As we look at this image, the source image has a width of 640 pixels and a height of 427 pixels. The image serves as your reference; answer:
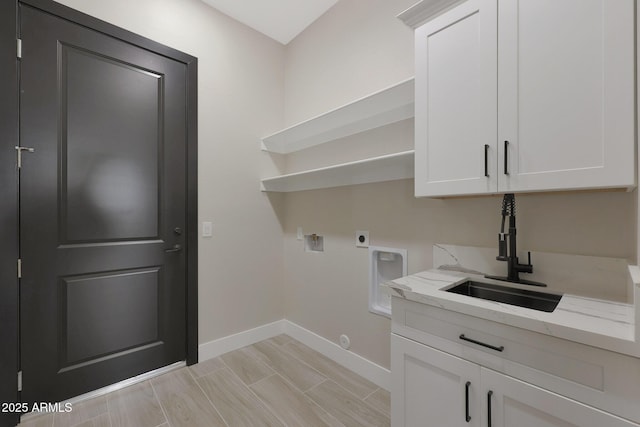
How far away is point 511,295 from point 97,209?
2.48m

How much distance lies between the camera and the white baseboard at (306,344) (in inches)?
75.8

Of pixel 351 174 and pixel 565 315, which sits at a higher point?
pixel 351 174

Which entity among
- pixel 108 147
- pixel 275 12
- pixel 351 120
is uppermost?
pixel 275 12

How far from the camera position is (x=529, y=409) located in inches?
35.5

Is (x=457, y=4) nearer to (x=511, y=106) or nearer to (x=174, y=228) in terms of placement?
(x=511, y=106)

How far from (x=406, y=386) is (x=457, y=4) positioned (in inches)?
70.8

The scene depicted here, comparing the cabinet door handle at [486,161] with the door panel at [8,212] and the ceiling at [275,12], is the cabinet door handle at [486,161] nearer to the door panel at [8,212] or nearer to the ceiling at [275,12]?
the ceiling at [275,12]

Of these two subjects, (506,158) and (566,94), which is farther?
(506,158)

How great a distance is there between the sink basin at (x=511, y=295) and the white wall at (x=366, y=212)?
0.75ft

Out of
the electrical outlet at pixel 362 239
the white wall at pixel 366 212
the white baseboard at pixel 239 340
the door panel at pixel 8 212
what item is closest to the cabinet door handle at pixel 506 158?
the white wall at pixel 366 212

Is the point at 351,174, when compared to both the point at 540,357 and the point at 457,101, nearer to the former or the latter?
the point at 457,101

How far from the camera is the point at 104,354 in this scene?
182 cm

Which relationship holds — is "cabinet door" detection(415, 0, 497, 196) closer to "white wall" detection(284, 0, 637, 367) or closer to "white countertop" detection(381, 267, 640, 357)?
"white wall" detection(284, 0, 637, 367)

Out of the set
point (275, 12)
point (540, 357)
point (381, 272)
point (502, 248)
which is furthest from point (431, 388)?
point (275, 12)
